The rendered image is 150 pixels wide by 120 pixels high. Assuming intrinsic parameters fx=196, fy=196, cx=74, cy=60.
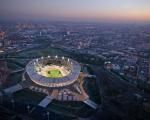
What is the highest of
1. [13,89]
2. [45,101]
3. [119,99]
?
[13,89]

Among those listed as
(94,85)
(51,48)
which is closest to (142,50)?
(51,48)

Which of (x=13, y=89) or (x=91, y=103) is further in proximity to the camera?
(x=13, y=89)

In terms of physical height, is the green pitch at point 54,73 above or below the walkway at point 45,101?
above

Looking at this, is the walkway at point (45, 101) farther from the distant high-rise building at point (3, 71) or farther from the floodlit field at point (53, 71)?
the distant high-rise building at point (3, 71)

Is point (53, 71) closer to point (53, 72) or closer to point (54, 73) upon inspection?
point (53, 72)

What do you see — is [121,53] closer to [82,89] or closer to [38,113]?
[82,89]

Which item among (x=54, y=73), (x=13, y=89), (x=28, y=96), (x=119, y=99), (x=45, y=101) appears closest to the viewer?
(x=45, y=101)

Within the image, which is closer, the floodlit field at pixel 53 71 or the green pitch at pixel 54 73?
the green pitch at pixel 54 73

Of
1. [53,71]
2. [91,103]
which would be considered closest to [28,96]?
[53,71]

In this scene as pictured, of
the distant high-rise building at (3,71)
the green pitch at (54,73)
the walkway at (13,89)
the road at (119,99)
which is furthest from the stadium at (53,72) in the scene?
the road at (119,99)
